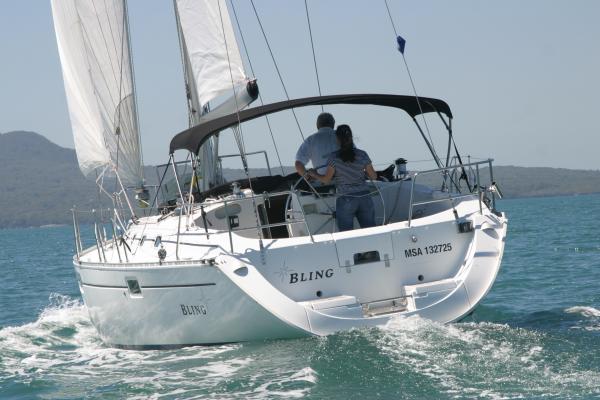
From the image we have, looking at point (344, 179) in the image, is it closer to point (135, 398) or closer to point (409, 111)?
point (409, 111)

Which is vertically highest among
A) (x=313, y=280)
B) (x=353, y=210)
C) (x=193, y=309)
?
(x=353, y=210)

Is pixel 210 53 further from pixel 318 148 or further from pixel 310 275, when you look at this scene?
pixel 310 275

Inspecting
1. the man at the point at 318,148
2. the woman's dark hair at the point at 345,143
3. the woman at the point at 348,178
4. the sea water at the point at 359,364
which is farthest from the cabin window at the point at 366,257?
the man at the point at 318,148

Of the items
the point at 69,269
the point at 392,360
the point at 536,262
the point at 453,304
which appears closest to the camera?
the point at 392,360

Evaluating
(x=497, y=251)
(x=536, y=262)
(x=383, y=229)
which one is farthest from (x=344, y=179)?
(x=536, y=262)

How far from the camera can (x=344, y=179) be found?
10.8 metres

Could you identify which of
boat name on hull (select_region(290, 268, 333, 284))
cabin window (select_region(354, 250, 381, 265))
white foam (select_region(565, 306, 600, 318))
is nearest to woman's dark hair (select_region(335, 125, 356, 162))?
cabin window (select_region(354, 250, 381, 265))

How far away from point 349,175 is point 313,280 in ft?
4.47

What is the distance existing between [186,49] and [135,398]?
6.66 m

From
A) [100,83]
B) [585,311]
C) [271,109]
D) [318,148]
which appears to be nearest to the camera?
[271,109]

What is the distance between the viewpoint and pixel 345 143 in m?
10.8

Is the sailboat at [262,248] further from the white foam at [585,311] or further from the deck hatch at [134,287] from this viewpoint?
the white foam at [585,311]

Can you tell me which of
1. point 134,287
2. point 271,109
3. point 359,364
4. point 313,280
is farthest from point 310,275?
point 271,109

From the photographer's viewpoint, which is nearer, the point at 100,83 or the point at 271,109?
the point at 271,109
